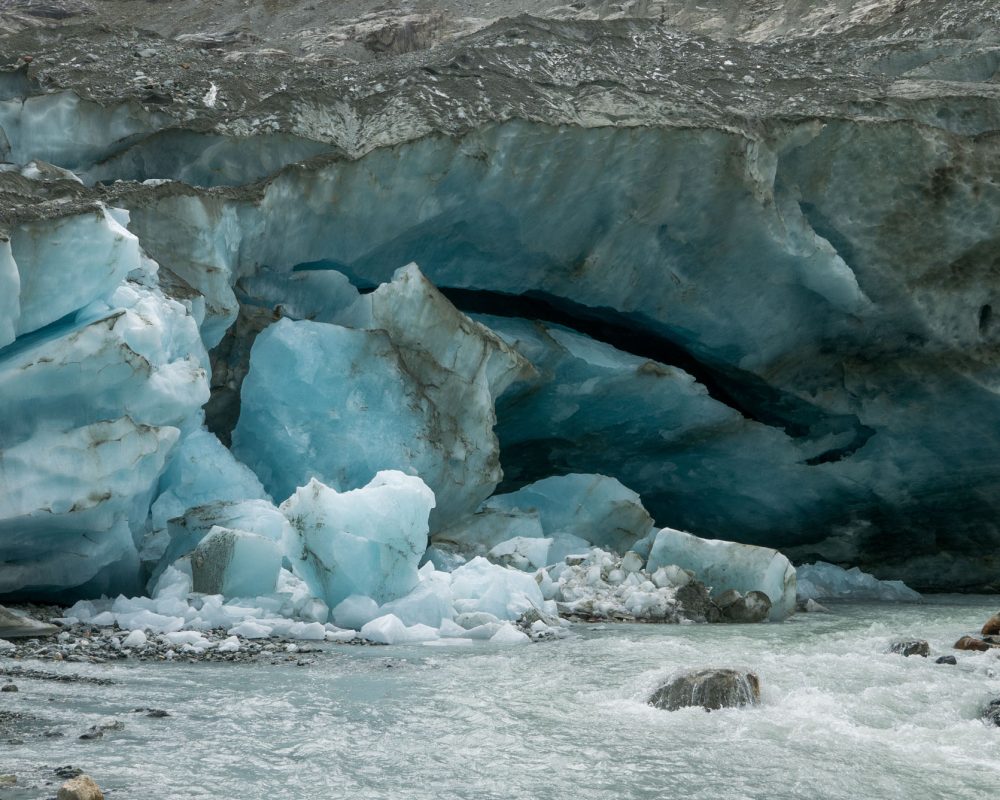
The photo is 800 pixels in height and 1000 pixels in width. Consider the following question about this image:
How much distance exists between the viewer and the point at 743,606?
28.5 feet

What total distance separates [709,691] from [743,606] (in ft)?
14.0

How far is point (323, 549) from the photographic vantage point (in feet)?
22.8

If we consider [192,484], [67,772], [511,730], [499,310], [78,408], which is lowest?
[511,730]

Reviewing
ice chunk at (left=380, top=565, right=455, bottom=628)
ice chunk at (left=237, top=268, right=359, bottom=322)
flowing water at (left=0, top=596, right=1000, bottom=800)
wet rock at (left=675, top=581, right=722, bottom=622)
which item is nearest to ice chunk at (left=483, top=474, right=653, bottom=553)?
wet rock at (left=675, top=581, right=722, bottom=622)

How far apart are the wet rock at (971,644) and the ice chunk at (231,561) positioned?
416 centimetres

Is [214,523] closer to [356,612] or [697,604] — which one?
[356,612]

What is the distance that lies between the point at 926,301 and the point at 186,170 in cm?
702

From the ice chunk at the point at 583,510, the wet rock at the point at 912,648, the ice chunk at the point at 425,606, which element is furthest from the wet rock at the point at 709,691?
the ice chunk at the point at 583,510

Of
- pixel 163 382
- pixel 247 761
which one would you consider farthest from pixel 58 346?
pixel 247 761

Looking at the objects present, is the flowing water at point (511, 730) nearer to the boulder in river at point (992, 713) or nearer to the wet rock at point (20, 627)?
the boulder in river at point (992, 713)

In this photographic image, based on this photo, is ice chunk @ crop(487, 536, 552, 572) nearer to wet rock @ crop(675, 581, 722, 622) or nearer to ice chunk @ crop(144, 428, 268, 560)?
wet rock @ crop(675, 581, 722, 622)

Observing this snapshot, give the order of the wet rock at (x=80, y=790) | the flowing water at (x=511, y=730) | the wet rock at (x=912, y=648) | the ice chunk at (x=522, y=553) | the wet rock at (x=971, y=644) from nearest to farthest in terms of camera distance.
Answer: the wet rock at (x=80, y=790), the flowing water at (x=511, y=730), the wet rock at (x=912, y=648), the wet rock at (x=971, y=644), the ice chunk at (x=522, y=553)

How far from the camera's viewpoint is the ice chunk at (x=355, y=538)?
6.93m

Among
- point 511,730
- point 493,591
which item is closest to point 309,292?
point 493,591
